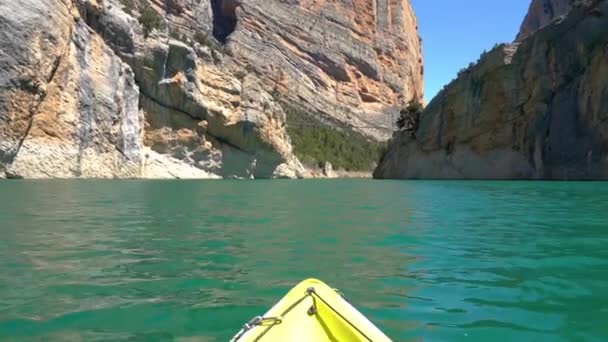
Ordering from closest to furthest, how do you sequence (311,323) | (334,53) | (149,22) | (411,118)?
(311,323) < (149,22) < (411,118) < (334,53)

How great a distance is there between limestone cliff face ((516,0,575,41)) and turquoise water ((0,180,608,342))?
95.0 meters

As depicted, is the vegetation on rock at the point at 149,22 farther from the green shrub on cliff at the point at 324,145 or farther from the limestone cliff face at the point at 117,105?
the green shrub on cliff at the point at 324,145

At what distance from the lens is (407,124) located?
63.8 meters

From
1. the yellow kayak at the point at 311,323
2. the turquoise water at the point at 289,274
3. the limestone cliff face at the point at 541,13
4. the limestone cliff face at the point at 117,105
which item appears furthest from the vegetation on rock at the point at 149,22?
the limestone cliff face at the point at 541,13

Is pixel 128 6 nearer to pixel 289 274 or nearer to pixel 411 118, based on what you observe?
pixel 411 118

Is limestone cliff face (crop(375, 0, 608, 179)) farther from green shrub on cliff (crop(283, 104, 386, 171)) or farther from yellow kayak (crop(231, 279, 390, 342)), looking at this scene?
yellow kayak (crop(231, 279, 390, 342))

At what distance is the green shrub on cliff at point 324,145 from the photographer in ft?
280

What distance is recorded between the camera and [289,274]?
651 centimetres

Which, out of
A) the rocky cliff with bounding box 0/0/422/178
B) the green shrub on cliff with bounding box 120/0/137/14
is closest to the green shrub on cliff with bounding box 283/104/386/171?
the rocky cliff with bounding box 0/0/422/178

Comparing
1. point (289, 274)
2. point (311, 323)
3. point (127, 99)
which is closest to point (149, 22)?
point (127, 99)

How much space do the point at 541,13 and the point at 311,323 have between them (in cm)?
11722

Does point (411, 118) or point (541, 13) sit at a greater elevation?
point (541, 13)

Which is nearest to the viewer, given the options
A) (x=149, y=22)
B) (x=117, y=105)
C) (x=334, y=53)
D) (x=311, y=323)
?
(x=311, y=323)

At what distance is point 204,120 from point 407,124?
23.1 m
